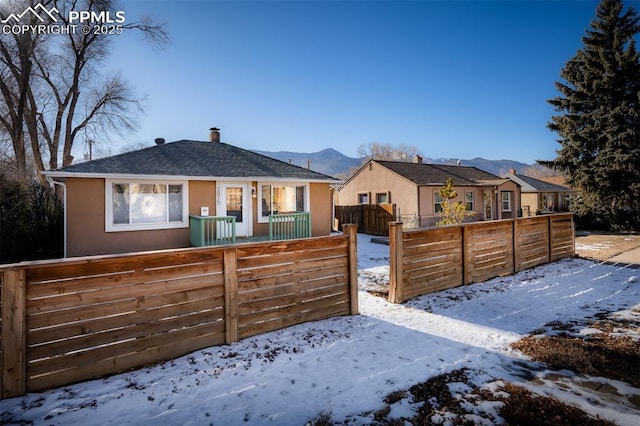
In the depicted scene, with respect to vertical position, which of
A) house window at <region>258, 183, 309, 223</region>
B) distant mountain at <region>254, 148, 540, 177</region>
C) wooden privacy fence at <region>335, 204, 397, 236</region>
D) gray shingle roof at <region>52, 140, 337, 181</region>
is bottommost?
wooden privacy fence at <region>335, 204, 397, 236</region>

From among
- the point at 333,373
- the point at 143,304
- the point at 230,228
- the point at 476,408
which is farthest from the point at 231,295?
the point at 230,228

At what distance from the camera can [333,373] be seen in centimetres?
352

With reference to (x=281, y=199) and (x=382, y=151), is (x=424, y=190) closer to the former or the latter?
(x=281, y=199)

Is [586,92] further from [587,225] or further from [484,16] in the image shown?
[484,16]

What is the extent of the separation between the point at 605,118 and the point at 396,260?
2020 cm

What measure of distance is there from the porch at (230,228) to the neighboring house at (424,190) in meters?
9.20

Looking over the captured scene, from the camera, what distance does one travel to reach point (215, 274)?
4.09 meters

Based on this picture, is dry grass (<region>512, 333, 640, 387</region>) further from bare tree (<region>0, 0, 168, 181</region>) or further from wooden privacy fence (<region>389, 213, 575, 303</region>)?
bare tree (<region>0, 0, 168, 181</region>)

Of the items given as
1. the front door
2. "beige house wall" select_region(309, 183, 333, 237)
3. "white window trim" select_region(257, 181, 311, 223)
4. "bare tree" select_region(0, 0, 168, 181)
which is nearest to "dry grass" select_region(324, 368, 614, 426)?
"white window trim" select_region(257, 181, 311, 223)

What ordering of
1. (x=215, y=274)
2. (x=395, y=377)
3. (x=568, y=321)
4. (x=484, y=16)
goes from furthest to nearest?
(x=484, y=16) < (x=568, y=321) < (x=215, y=274) < (x=395, y=377)

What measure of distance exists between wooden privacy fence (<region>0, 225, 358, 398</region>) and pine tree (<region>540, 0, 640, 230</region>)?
21.0m

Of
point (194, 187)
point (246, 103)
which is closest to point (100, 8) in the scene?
point (246, 103)

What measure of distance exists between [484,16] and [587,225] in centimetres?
1764

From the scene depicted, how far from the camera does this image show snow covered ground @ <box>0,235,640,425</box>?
283 centimetres
